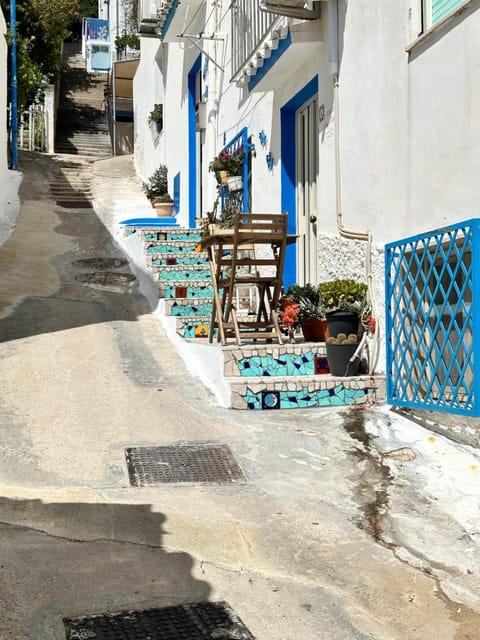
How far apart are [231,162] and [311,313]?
452cm

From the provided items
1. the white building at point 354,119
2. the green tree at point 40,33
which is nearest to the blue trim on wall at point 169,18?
the white building at point 354,119

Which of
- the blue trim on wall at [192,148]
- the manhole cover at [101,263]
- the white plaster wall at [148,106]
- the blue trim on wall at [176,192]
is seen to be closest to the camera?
the manhole cover at [101,263]

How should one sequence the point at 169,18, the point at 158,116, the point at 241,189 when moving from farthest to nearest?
the point at 158,116 < the point at 169,18 < the point at 241,189

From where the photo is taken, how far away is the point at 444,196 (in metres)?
5.34

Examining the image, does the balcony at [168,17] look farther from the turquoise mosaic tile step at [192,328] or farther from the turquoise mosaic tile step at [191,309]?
the turquoise mosaic tile step at [192,328]

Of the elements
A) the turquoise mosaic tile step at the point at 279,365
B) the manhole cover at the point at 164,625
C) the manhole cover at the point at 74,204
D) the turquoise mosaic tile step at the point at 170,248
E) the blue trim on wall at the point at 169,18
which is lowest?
the manhole cover at the point at 164,625

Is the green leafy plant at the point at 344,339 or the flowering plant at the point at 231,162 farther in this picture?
the flowering plant at the point at 231,162

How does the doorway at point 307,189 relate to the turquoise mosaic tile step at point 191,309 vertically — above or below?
above

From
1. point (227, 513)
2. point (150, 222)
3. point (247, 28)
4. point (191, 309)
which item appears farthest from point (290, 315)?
point (150, 222)

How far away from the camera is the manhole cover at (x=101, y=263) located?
1252 cm

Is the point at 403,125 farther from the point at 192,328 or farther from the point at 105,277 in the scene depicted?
the point at 105,277

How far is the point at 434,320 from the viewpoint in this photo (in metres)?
5.55

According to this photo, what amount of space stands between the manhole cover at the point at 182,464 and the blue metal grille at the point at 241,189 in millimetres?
5797

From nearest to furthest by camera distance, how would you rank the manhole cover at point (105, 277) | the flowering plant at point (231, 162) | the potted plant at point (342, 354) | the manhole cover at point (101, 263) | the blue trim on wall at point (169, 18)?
the potted plant at point (342, 354) < the flowering plant at point (231, 162) < the manhole cover at point (105, 277) < the manhole cover at point (101, 263) < the blue trim on wall at point (169, 18)
